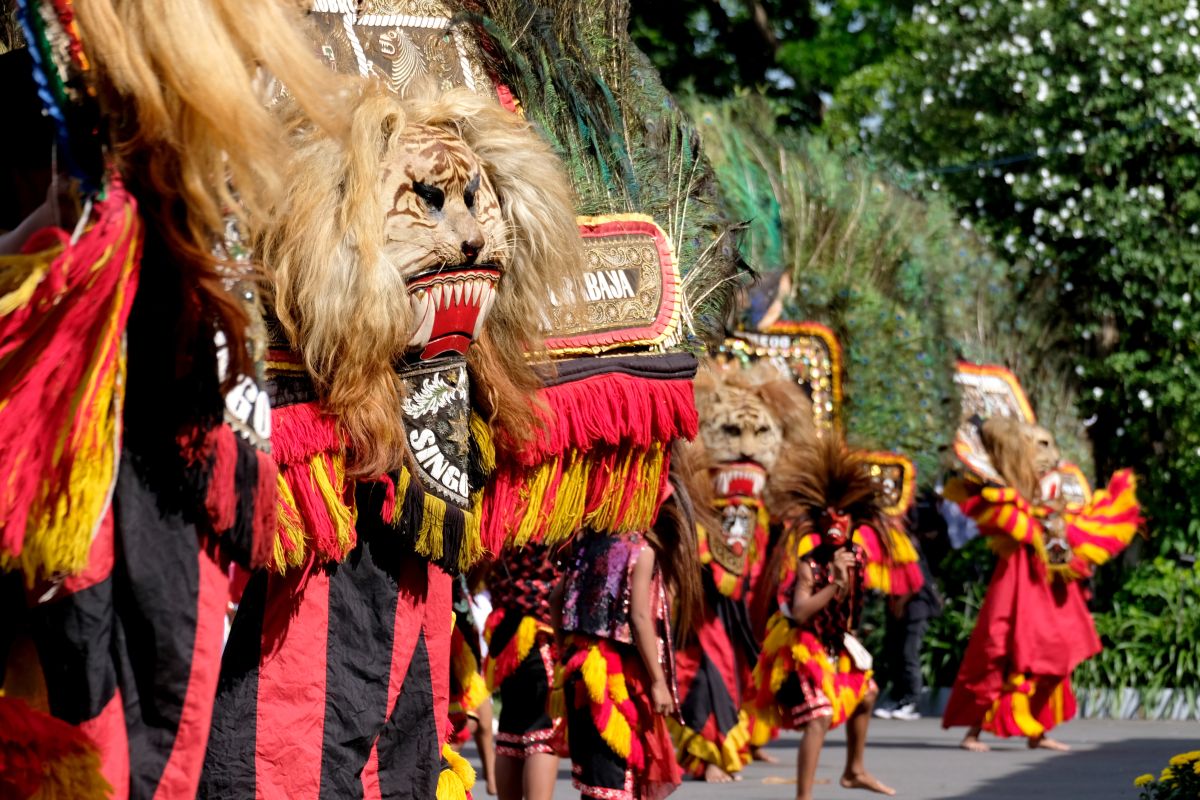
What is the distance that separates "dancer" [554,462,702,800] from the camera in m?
6.31

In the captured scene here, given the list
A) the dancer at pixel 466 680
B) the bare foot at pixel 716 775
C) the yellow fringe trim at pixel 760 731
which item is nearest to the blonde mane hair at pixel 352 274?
the dancer at pixel 466 680

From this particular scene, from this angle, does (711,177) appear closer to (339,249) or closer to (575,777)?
(339,249)

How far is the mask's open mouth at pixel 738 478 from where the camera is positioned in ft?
30.2

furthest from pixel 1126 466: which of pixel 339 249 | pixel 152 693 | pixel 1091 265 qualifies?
pixel 152 693

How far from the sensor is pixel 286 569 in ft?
11.6

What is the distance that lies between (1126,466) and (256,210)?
12.1 metres

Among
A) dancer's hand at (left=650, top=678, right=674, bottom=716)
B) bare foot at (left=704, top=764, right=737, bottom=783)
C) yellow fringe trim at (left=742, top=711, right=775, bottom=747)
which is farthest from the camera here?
bare foot at (left=704, top=764, right=737, bottom=783)

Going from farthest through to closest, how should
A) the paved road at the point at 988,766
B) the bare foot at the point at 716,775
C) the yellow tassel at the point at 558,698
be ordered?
the bare foot at the point at 716,775
the paved road at the point at 988,766
the yellow tassel at the point at 558,698

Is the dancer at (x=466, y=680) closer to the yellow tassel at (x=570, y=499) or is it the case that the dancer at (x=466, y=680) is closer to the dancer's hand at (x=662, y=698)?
the dancer's hand at (x=662, y=698)

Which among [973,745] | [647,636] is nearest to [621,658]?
[647,636]

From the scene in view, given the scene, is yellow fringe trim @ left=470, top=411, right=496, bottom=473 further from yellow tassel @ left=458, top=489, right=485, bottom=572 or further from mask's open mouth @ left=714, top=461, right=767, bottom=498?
mask's open mouth @ left=714, top=461, right=767, bottom=498

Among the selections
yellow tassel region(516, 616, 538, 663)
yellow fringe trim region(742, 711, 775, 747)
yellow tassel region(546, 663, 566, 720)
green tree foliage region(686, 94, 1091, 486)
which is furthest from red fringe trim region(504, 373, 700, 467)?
green tree foliage region(686, 94, 1091, 486)

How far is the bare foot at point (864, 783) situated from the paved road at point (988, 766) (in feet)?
0.17

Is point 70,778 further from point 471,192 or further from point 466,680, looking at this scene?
point 466,680
